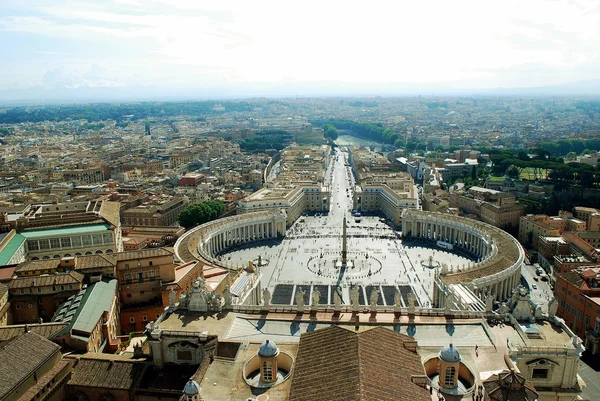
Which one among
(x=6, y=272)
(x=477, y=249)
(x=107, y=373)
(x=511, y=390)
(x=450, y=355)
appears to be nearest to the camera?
(x=511, y=390)

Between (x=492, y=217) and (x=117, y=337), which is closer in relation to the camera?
(x=117, y=337)

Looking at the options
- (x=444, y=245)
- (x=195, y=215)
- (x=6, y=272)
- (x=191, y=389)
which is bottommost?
(x=444, y=245)

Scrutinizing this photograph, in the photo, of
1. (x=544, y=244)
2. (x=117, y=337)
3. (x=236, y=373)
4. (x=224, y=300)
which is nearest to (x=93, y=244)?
(x=117, y=337)

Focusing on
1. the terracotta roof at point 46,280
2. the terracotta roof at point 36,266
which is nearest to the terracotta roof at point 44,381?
the terracotta roof at point 46,280

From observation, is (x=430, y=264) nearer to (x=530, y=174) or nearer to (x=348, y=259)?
(x=348, y=259)

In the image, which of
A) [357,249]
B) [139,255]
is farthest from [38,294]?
[357,249]

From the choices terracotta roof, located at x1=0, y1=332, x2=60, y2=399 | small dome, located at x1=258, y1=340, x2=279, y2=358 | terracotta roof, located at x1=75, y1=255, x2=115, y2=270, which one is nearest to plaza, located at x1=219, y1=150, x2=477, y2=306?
terracotta roof, located at x1=75, y1=255, x2=115, y2=270

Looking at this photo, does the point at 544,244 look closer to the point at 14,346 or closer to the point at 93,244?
the point at 93,244

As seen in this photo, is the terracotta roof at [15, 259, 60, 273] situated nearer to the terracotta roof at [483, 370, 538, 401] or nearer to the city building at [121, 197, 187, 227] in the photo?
the terracotta roof at [483, 370, 538, 401]
